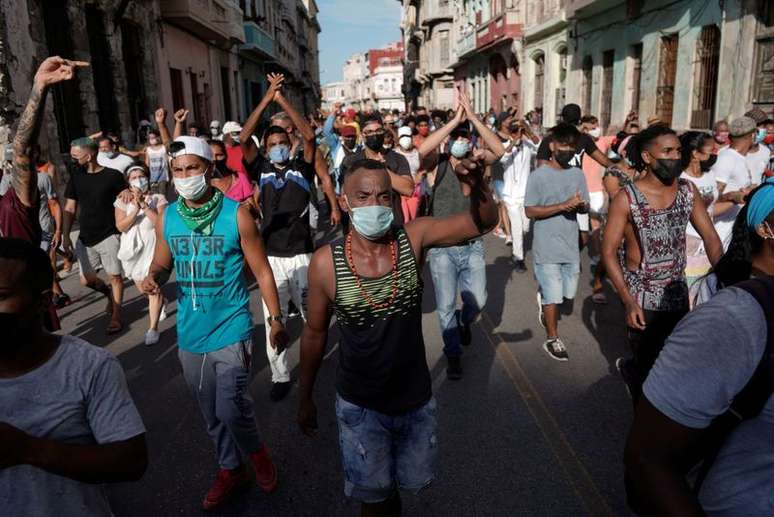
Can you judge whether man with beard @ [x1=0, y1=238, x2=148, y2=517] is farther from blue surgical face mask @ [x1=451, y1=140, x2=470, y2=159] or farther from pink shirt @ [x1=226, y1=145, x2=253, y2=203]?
pink shirt @ [x1=226, y1=145, x2=253, y2=203]

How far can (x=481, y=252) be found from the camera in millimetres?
4824

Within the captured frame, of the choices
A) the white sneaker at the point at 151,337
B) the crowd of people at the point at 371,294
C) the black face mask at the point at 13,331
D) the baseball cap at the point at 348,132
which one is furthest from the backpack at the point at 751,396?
the baseball cap at the point at 348,132

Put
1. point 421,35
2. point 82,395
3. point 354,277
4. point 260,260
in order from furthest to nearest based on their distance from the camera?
point 421,35 → point 260,260 → point 354,277 → point 82,395

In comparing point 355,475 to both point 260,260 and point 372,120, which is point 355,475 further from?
point 372,120

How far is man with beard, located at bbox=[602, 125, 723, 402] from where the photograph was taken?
354 cm

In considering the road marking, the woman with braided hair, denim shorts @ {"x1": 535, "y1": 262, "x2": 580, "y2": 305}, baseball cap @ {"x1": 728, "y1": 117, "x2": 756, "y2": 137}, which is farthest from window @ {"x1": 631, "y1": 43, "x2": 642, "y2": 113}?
the woman with braided hair

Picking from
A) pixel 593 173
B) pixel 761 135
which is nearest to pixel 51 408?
pixel 593 173

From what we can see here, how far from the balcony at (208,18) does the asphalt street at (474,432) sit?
14570mm

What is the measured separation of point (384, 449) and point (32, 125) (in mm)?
2504

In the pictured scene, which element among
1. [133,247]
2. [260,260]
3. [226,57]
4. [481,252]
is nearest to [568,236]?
[481,252]

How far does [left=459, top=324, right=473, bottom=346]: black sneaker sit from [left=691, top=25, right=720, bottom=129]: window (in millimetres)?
11368

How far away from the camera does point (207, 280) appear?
3.10 metres

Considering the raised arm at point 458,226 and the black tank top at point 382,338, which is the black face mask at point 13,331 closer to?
the black tank top at point 382,338

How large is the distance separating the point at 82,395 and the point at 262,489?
1904 mm
